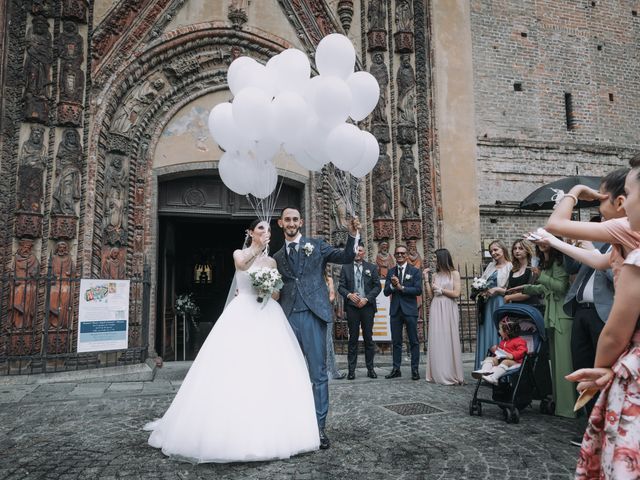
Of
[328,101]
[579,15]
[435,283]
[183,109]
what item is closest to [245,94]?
[328,101]

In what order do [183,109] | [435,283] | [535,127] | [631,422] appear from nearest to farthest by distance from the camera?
[631,422] < [435,283] < [183,109] < [535,127]

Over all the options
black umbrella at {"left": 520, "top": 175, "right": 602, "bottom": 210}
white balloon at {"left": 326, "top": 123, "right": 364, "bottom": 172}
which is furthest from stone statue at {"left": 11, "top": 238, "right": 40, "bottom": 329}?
black umbrella at {"left": 520, "top": 175, "right": 602, "bottom": 210}

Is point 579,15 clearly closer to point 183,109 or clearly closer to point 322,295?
point 183,109

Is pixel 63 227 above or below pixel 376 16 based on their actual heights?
below

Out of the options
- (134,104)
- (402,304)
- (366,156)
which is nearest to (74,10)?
(134,104)

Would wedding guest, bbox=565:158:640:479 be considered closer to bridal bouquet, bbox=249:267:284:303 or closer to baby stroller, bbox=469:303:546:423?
bridal bouquet, bbox=249:267:284:303

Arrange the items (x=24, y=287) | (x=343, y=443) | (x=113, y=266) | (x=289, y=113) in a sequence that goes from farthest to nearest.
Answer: (x=113, y=266) < (x=24, y=287) < (x=289, y=113) < (x=343, y=443)

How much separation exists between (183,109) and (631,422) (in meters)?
10.1

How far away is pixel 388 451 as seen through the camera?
13.0 ft

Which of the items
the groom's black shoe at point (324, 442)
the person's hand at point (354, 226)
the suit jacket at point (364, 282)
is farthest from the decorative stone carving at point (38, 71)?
the groom's black shoe at point (324, 442)

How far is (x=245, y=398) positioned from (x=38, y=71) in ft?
26.9

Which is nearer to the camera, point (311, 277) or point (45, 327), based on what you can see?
point (311, 277)

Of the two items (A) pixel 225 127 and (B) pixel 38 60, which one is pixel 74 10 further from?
(A) pixel 225 127

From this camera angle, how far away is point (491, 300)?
673 cm
